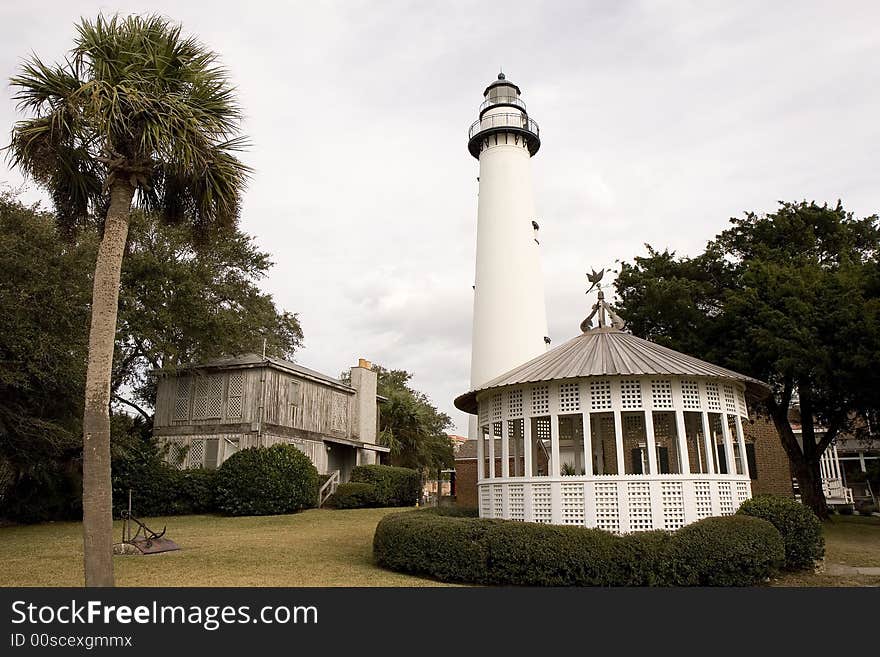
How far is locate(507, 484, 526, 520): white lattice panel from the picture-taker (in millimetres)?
13254

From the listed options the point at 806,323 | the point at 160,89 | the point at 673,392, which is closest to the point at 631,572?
the point at 673,392

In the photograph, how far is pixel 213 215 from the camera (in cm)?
1093

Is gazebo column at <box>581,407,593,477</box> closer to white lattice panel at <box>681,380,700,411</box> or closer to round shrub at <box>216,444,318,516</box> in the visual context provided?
white lattice panel at <box>681,380,700,411</box>

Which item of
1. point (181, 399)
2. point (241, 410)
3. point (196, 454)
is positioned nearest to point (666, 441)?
point (241, 410)

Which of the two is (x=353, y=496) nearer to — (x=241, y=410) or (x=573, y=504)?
(x=241, y=410)

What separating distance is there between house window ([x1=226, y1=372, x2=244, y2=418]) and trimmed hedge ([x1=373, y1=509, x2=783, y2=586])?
52.4 feet

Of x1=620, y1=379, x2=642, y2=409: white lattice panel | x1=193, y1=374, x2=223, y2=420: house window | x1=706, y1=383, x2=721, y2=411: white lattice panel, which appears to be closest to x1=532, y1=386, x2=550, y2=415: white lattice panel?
x1=620, y1=379, x2=642, y2=409: white lattice panel

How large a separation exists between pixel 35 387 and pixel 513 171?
65.7ft

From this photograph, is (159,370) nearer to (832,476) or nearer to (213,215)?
(213,215)

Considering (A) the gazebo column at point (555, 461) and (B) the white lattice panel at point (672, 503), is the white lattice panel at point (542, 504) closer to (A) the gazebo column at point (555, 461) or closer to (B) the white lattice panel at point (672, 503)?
(A) the gazebo column at point (555, 461)

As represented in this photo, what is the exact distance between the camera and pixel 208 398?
26.2 m

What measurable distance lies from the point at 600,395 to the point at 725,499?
127 inches

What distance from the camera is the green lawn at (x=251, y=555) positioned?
35.4 ft

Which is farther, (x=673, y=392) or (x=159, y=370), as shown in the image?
(x=159, y=370)
